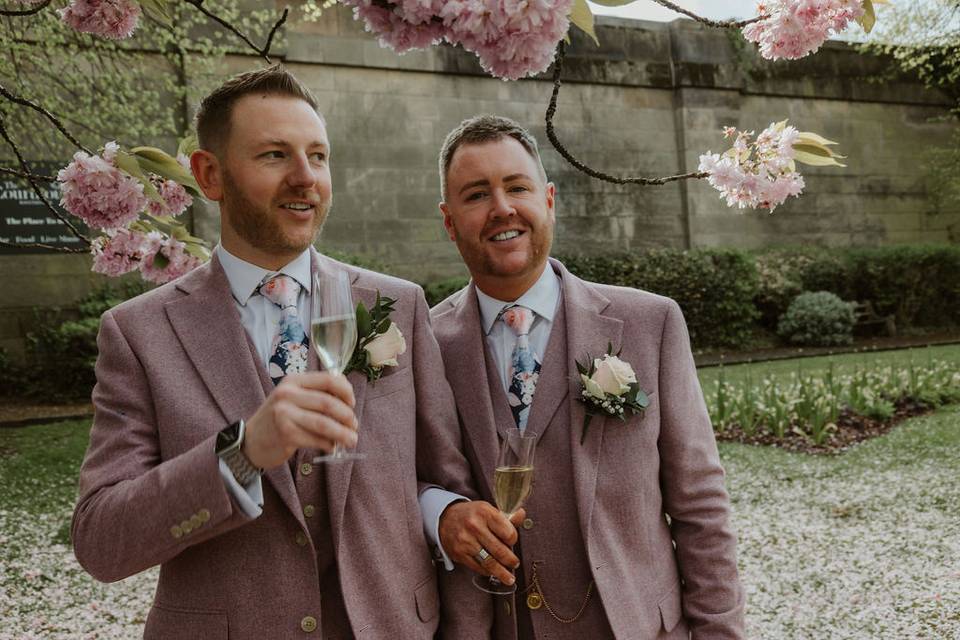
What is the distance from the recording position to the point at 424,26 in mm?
1434

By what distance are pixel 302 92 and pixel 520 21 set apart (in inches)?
38.1

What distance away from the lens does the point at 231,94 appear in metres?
2.12

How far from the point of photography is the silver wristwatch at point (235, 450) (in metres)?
1.69

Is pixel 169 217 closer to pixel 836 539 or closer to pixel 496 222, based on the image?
pixel 496 222

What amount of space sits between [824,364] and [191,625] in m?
11.9

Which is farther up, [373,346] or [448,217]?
[448,217]

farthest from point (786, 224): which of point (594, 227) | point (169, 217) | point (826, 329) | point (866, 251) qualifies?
point (169, 217)

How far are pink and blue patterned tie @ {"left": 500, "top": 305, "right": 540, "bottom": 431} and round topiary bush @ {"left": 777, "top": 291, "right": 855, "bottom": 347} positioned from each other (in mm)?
13585

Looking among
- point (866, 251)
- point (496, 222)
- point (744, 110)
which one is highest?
point (744, 110)

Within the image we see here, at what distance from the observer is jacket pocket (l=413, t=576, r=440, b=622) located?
7.09 ft

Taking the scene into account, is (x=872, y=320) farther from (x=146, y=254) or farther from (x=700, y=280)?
(x=146, y=254)

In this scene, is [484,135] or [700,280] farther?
[700,280]

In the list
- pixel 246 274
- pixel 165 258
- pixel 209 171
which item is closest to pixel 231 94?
pixel 209 171

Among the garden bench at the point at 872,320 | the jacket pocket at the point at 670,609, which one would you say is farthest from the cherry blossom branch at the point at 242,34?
the garden bench at the point at 872,320
